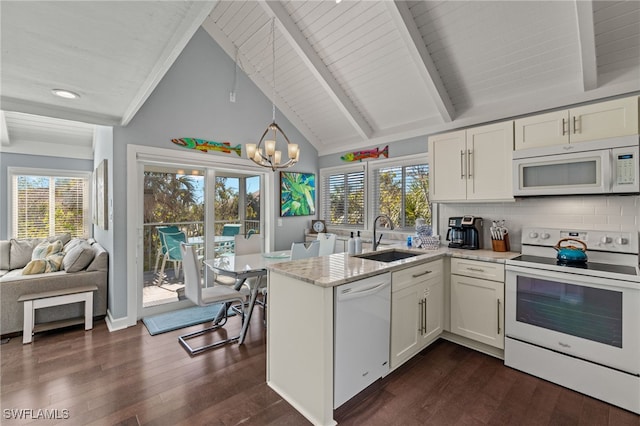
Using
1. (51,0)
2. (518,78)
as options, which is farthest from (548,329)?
(51,0)

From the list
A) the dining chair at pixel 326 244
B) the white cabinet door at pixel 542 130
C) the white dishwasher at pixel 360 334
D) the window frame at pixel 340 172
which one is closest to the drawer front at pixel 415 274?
the white dishwasher at pixel 360 334

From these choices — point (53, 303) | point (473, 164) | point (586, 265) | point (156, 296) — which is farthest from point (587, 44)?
point (53, 303)

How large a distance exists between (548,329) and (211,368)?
109 inches

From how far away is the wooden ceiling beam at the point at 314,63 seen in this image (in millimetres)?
3129

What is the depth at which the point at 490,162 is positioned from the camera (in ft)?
9.42

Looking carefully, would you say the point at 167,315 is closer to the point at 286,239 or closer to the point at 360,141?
the point at 286,239

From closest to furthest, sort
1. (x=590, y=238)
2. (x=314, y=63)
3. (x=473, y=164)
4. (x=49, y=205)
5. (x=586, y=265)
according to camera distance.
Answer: (x=586, y=265) < (x=590, y=238) < (x=473, y=164) < (x=314, y=63) < (x=49, y=205)

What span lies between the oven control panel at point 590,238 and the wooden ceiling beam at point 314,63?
2.52m

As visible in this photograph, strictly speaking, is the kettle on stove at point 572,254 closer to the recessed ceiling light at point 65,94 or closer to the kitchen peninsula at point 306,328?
the kitchen peninsula at point 306,328

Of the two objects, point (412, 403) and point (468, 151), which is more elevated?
point (468, 151)

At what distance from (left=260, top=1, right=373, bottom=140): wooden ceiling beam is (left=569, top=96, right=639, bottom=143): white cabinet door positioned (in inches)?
96.0

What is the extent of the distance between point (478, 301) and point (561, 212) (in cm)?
117

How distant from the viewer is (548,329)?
225 cm

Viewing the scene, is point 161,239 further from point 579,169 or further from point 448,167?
point 579,169
